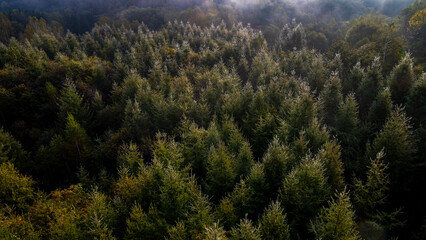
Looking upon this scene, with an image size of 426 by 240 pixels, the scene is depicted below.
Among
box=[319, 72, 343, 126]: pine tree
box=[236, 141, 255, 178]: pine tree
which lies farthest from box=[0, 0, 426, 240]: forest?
box=[319, 72, 343, 126]: pine tree

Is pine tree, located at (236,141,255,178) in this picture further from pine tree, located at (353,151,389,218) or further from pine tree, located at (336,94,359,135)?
pine tree, located at (336,94,359,135)

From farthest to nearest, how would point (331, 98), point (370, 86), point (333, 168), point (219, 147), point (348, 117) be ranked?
1. point (370, 86)
2. point (331, 98)
3. point (348, 117)
4. point (219, 147)
5. point (333, 168)

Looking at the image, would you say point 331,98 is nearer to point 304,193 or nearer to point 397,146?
point 397,146

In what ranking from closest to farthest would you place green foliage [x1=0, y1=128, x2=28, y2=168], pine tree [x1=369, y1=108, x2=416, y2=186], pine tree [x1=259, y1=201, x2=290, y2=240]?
pine tree [x1=259, y1=201, x2=290, y2=240]
pine tree [x1=369, y1=108, x2=416, y2=186]
green foliage [x1=0, y1=128, x2=28, y2=168]

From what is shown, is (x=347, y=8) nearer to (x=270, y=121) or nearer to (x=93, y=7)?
(x=270, y=121)

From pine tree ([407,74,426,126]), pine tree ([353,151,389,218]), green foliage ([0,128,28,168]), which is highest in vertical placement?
pine tree ([407,74,426,126])

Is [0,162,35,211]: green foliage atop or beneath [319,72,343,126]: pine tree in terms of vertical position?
beneath

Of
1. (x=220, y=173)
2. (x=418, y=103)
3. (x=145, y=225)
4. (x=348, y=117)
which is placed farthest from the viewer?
(x=348, y=117)

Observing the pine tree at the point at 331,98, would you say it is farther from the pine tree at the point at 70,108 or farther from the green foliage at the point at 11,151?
the green foliage at the point at 11,151

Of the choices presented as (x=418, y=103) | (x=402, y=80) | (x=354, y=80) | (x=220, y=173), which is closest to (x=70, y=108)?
(x=220, y=173)
